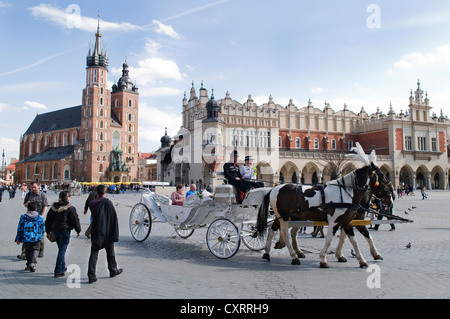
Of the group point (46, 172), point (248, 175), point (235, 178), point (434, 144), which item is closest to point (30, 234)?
point (235, 178)

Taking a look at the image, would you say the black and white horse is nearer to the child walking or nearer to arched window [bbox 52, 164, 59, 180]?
the child walking

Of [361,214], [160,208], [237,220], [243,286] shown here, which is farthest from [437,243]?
[160,208]

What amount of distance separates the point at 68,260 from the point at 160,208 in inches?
117

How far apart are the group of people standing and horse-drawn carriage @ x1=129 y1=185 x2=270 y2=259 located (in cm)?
236

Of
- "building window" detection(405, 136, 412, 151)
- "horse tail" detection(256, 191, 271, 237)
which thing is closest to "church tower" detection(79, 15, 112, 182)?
"building window" detection(405, 136, 412, 151)

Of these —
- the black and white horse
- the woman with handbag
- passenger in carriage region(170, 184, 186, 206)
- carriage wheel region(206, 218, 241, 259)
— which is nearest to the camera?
the woman with handbag

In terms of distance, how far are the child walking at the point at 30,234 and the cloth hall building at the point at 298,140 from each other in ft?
110

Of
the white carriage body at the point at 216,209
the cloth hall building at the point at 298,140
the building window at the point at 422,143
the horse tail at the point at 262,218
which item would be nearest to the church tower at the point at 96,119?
the cloth hall building at the point at 298,140

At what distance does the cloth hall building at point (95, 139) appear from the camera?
87688mm

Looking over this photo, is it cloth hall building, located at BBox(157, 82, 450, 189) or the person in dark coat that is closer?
the person in dark coat

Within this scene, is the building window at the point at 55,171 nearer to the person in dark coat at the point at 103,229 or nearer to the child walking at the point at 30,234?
the child walking at the point at 30,234

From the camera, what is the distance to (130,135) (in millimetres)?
97312

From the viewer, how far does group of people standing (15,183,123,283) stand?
Result: 5.85 metres
